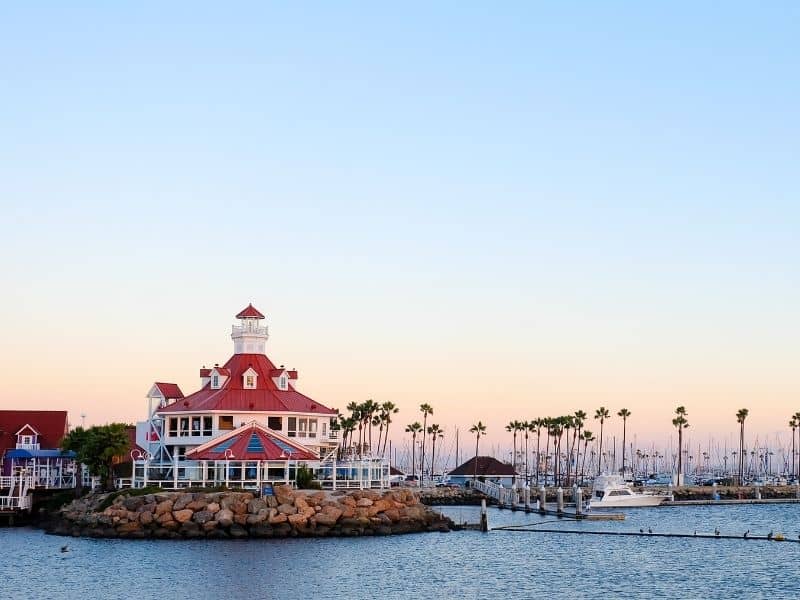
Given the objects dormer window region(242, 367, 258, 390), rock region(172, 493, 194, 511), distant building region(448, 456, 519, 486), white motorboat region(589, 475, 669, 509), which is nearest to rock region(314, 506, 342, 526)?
rock region(172, 493, 194, 511)

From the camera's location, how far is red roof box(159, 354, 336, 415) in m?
82.1

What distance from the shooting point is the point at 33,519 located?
8506cm

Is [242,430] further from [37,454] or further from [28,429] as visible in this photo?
[28,429]

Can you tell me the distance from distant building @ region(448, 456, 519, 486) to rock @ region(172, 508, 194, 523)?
71539 millimetres

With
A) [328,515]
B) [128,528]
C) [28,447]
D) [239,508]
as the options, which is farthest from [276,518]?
[28,447]

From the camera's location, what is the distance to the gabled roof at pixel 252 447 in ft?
246

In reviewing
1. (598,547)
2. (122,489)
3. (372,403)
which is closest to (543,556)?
(598,547)

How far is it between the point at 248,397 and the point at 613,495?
1832 inches

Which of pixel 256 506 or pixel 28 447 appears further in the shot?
pixel 28 447

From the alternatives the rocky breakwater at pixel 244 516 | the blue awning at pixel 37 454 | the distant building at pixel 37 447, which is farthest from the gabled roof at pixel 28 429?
the rocky breakwater at pixel 244 516

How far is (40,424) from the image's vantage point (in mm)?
98812

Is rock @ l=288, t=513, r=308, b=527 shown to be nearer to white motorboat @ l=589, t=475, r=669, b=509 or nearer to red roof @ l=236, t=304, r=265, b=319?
red roof @ l=236, t=304, r=265, b=319

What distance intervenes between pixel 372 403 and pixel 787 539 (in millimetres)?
57935

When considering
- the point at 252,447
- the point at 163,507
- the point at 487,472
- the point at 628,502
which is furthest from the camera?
the point at 487,472
